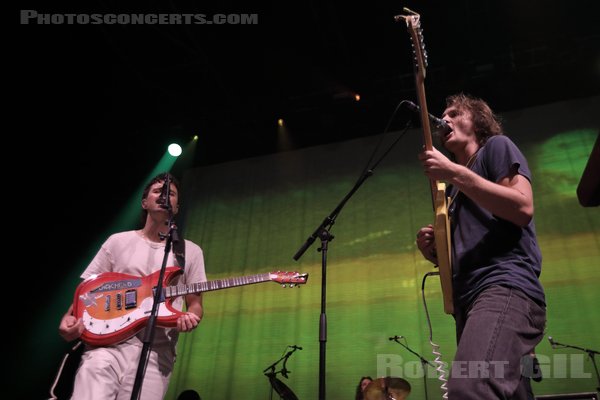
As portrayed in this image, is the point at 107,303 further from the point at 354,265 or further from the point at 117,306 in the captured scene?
the point at 354,265

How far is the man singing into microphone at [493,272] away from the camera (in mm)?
1477

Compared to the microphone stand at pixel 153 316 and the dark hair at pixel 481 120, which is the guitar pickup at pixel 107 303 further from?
the dark hair at pixel 481 120

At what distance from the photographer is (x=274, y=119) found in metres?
8.12

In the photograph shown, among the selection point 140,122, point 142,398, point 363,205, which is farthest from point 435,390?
point 140,122

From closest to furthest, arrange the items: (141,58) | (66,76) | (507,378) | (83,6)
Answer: (507,378) < (83,6) < (66,76) < (141,58)

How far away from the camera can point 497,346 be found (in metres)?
1.49

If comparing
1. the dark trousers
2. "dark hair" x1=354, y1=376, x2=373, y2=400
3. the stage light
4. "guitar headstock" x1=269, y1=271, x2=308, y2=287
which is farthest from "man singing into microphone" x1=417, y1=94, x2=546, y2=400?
the stage light

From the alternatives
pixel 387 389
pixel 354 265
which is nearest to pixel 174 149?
pixel 354 265

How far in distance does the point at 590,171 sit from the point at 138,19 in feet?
20.9

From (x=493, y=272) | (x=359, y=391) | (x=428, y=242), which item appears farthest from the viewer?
(x=359, y=391)

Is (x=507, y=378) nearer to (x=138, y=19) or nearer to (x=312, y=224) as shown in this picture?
(x=312, y=224)

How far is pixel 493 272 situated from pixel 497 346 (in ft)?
0.96

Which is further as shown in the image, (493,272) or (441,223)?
(441,223)

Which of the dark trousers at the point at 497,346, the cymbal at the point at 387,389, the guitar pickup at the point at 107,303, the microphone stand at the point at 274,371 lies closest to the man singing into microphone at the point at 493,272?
the dark trousers at the point at 497,346
